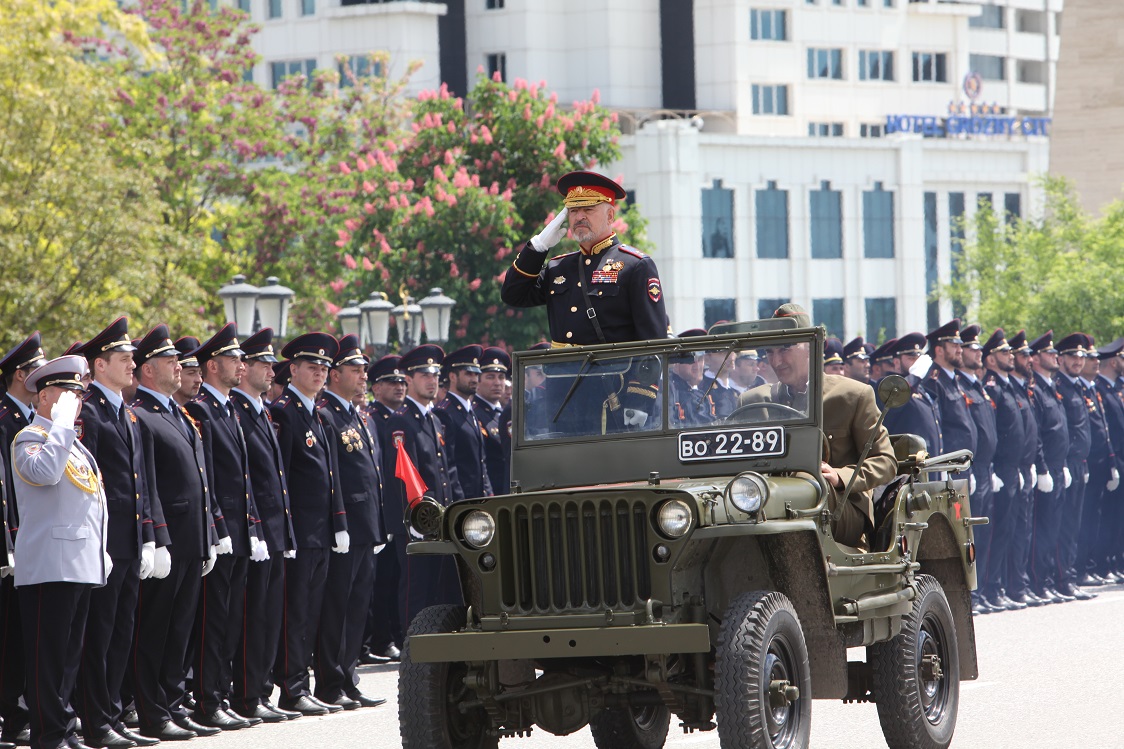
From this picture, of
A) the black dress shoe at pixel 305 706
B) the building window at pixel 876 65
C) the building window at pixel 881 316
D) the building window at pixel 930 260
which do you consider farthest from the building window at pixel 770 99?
the black dress shoe at pixel 305 706

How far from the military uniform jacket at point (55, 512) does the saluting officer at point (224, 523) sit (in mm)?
1224

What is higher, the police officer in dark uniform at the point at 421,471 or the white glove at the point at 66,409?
the white glove at the point at 66,409

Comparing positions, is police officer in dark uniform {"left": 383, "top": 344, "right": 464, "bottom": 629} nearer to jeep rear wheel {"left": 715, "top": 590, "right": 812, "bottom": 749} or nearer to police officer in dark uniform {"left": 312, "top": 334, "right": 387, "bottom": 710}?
police officer in dark uniform {"left": 312, "top": 334, "right": 387, "bottom": 710}

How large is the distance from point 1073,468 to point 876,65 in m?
56.8

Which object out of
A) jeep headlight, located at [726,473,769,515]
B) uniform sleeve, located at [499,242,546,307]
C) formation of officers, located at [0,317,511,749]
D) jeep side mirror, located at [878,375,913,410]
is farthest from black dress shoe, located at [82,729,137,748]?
jeep side mirror, located at [878,375,913,410]

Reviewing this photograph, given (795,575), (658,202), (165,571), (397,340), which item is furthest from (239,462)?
(658,202)

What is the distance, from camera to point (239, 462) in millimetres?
12203

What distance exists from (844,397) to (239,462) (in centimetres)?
401

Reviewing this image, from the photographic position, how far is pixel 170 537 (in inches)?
460

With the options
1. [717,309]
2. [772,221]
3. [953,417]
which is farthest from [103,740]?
[772,221]

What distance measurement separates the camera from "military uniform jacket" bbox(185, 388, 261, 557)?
12109mm

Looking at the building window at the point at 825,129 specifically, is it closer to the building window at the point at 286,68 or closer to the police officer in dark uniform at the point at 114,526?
the building window at the point at 286,68

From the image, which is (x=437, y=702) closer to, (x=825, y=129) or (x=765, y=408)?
(x=765, y=408)

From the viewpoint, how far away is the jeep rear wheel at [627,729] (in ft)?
33.1
